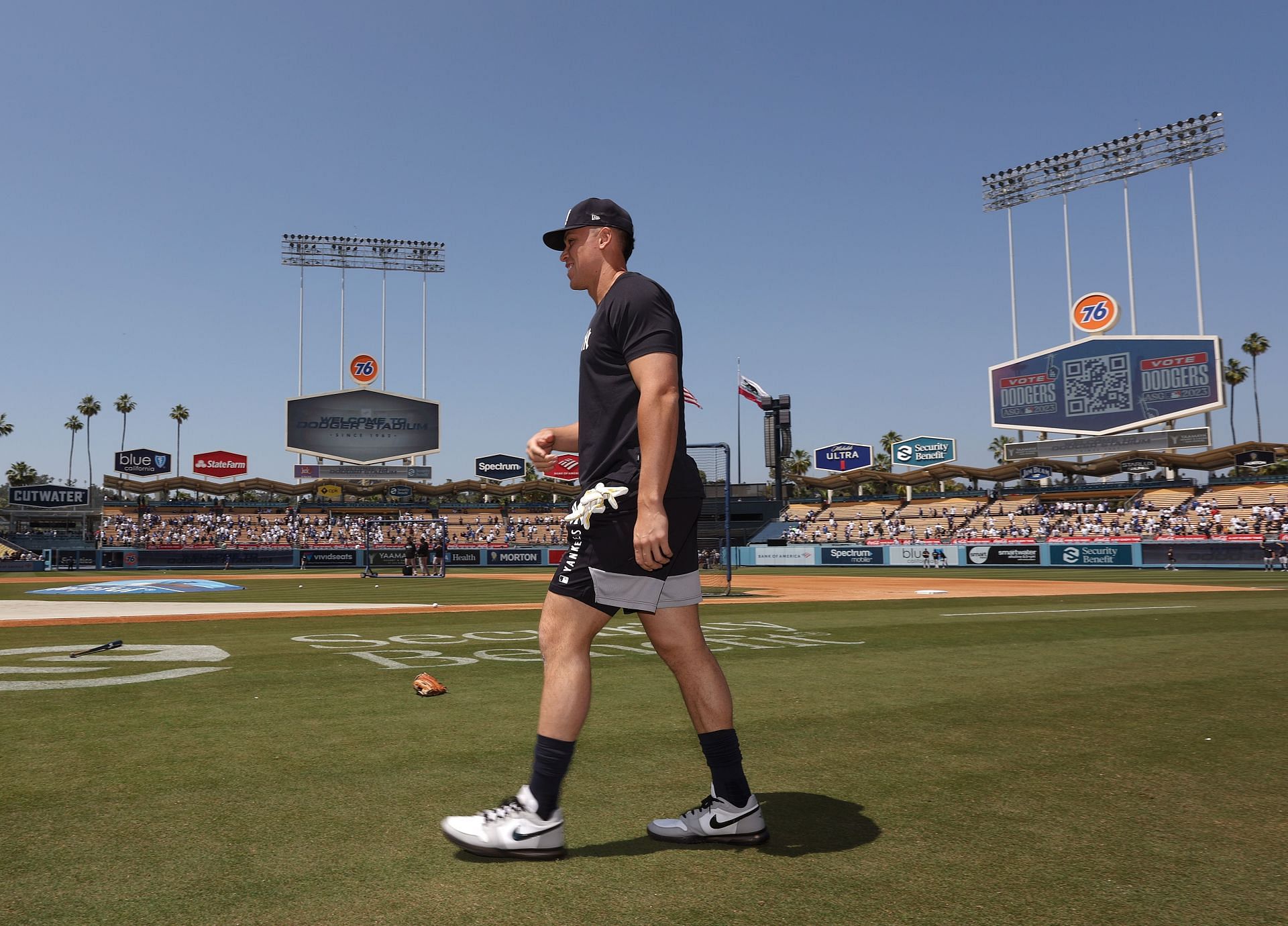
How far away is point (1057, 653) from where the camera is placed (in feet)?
29.1

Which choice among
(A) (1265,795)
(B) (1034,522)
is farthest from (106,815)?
(B) (1034,522)

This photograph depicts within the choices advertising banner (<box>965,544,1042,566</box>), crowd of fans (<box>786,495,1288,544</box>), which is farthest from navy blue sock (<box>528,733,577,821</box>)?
crowd of fans (<box>786,495,1288,544</box>)

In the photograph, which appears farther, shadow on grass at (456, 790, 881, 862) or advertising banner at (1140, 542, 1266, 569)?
advertising banner at (1140, 542, 1266, 569)

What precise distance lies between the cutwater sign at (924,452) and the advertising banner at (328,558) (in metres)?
44.1

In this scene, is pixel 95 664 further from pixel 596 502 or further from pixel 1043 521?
pixel 1043 521

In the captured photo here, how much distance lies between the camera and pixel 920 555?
5088cm

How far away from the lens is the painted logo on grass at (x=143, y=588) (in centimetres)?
2272

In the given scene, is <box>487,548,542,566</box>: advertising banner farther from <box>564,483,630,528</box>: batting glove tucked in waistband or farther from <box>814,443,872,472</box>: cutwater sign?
<box>564,483,630,528</box>: batting glove tucked in waistband

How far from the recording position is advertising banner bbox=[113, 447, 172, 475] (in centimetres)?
7100

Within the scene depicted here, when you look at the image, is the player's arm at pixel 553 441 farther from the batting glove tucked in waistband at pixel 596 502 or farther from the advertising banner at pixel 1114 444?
the advertising banner at pixel 1114 444

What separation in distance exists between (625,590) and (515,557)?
2294 inches

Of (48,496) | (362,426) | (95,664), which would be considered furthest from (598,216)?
(48,496)

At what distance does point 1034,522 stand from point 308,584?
44.3m

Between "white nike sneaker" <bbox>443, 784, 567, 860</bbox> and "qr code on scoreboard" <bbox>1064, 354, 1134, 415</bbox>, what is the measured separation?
59966mm
